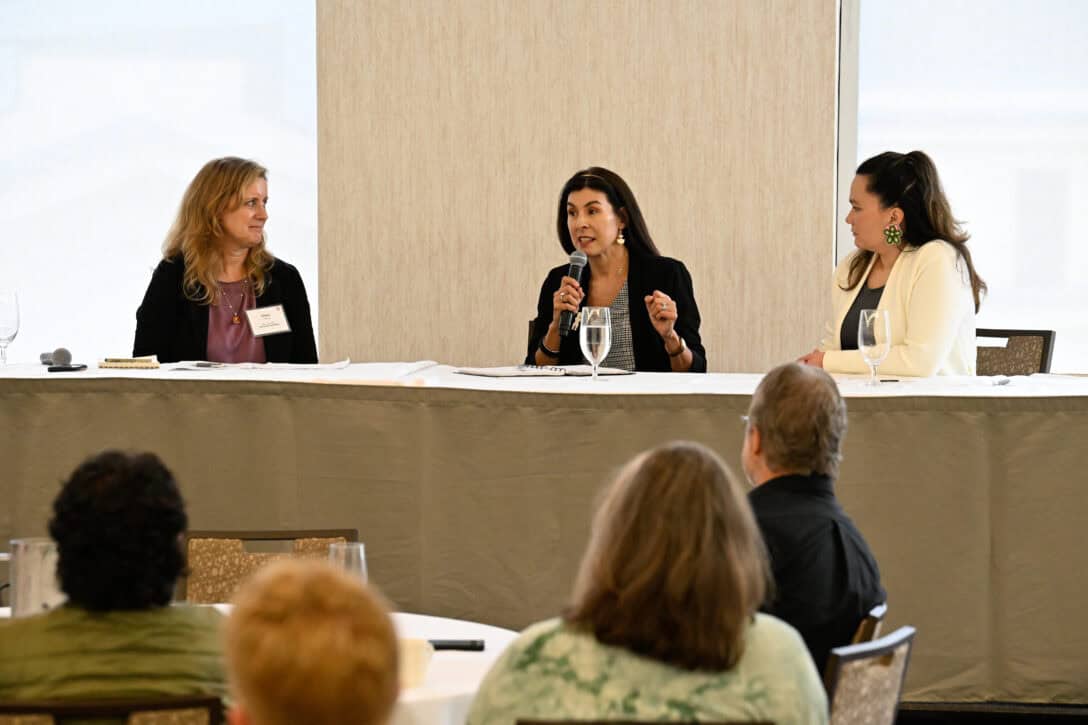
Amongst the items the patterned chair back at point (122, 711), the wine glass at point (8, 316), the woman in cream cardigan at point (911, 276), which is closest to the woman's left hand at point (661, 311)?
the woman in cream cardigan at point (911, 276)

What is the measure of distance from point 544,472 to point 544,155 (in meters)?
2.61

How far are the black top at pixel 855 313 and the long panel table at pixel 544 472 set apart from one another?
533 mm

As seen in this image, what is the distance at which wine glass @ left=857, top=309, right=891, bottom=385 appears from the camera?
11.4 ft

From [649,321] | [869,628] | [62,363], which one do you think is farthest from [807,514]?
[62,363]

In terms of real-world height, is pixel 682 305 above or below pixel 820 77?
below

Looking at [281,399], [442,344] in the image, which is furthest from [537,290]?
[281,399]

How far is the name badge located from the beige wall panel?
1810 mm

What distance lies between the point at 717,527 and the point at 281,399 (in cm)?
231

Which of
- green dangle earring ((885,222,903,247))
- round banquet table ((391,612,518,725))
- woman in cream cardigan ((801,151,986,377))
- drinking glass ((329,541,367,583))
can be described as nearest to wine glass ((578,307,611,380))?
woman in cream cardigan ((801,151,986,377))

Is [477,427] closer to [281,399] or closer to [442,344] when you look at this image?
[281,399]

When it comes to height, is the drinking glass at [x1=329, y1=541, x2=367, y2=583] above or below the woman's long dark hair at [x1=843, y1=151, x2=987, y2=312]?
below

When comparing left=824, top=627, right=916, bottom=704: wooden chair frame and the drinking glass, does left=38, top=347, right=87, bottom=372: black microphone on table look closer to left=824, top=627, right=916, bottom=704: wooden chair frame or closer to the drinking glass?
the drinking glass

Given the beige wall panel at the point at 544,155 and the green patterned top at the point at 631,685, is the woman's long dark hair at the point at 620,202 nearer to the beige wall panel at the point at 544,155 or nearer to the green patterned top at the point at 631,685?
the beige wall panel at the point at 544,155

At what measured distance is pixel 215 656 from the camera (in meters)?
1.73
